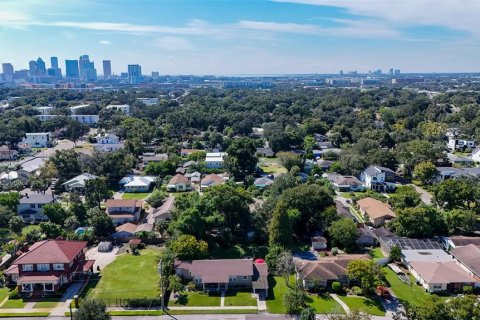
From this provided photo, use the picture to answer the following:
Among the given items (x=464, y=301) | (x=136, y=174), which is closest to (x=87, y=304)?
(x=464, y=301)

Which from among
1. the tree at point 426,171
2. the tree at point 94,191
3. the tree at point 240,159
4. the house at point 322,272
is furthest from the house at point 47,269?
the tree at point 426,171

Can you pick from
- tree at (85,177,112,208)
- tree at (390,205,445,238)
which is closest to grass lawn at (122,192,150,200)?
tree at (85,177,112,208)

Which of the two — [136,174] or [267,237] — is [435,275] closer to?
[267,237]

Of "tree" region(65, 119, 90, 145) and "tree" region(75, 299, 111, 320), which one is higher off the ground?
"tree" region(65, 119, 90, 145)

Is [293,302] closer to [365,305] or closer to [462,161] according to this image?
[365,305]

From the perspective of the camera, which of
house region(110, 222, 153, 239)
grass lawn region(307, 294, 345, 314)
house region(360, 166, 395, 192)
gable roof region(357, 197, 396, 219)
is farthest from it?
house region(360, 166, 395, 192)

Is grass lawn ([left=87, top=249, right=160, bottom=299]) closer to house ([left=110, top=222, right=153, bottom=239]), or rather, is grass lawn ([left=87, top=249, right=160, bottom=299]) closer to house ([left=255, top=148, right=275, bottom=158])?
house ([left=110, top=222, right=153, bottom=239])
